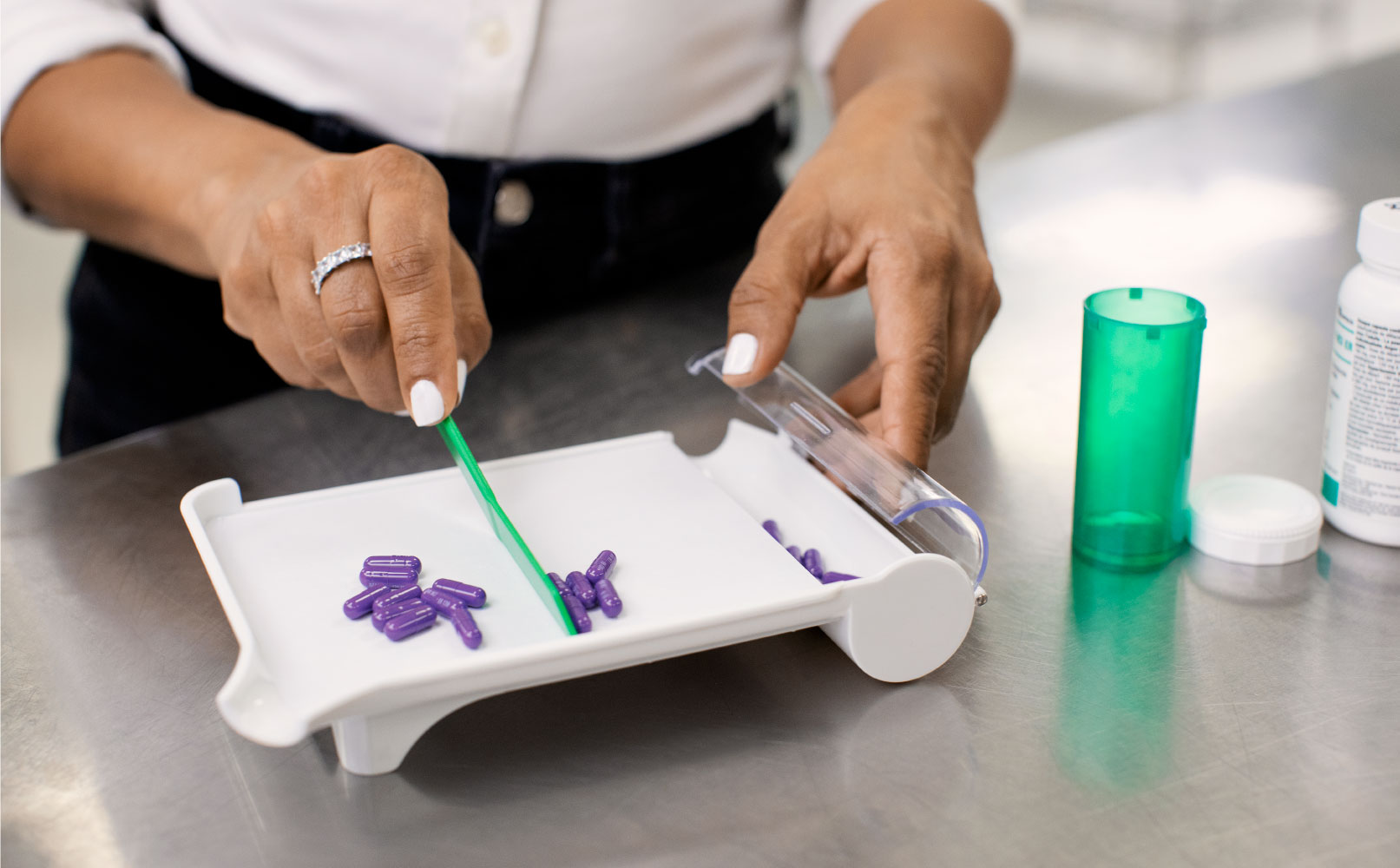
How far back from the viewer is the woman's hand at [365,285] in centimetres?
66

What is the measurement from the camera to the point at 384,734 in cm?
54

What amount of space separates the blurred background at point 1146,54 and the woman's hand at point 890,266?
2.13 meters

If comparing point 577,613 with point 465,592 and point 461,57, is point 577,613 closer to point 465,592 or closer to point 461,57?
point 465,592

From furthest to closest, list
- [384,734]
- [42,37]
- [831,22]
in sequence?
[831,22]
[42,37]
[384,734]

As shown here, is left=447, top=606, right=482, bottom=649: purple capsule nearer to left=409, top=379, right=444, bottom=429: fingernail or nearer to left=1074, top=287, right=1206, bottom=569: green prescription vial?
left=409, top=379, right=444, bottom=429: fingernail

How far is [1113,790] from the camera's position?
54 cm

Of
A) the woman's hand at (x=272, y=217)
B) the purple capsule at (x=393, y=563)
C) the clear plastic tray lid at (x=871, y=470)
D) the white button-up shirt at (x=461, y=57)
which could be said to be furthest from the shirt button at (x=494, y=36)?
the purple capsule at (x=393, y=563)

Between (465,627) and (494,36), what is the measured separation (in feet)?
1.70

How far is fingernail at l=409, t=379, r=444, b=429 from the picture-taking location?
67cm

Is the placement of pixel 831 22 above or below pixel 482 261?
above

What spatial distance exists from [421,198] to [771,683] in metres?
0.33

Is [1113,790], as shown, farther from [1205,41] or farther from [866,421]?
[1205,41]

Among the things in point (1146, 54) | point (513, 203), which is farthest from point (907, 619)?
point (1146, 54)

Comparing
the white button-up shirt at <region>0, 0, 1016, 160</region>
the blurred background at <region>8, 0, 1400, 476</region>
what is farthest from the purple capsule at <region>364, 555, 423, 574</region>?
the blurred background at <region>8, 0, 1400, 476</region>
